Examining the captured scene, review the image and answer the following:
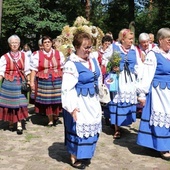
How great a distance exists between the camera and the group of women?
4.38 metres

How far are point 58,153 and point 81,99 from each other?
119cm

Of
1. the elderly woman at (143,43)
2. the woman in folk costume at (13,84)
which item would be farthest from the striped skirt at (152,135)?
the woman in folk costume at (13,84)

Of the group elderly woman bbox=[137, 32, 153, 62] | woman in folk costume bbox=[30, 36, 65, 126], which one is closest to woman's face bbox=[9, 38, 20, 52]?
woman in folk costume bbox=[30, 36, 65, 126]

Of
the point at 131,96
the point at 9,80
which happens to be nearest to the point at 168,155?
the point at 131,96

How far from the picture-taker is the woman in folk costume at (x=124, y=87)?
585 cm

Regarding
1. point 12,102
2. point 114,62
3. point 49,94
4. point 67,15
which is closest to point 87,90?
point 114,62

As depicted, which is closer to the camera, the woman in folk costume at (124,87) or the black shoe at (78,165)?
the black shoe at (78,165)

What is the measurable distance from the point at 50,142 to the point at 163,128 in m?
1.82

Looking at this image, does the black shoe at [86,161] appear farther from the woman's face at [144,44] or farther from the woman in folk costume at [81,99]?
the woman's face at [144,44]

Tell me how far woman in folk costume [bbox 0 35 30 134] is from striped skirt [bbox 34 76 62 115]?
40 cm

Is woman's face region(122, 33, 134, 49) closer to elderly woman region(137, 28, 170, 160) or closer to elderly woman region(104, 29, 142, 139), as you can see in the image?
elderly woman region(104, 29, 142, 139)

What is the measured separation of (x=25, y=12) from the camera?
2078cm

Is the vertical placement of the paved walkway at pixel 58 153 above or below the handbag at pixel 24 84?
below

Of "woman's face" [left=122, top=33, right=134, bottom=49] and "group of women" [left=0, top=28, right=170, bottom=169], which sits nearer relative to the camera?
"group of women" [left=0, top=28, right=170, bottom=169]
